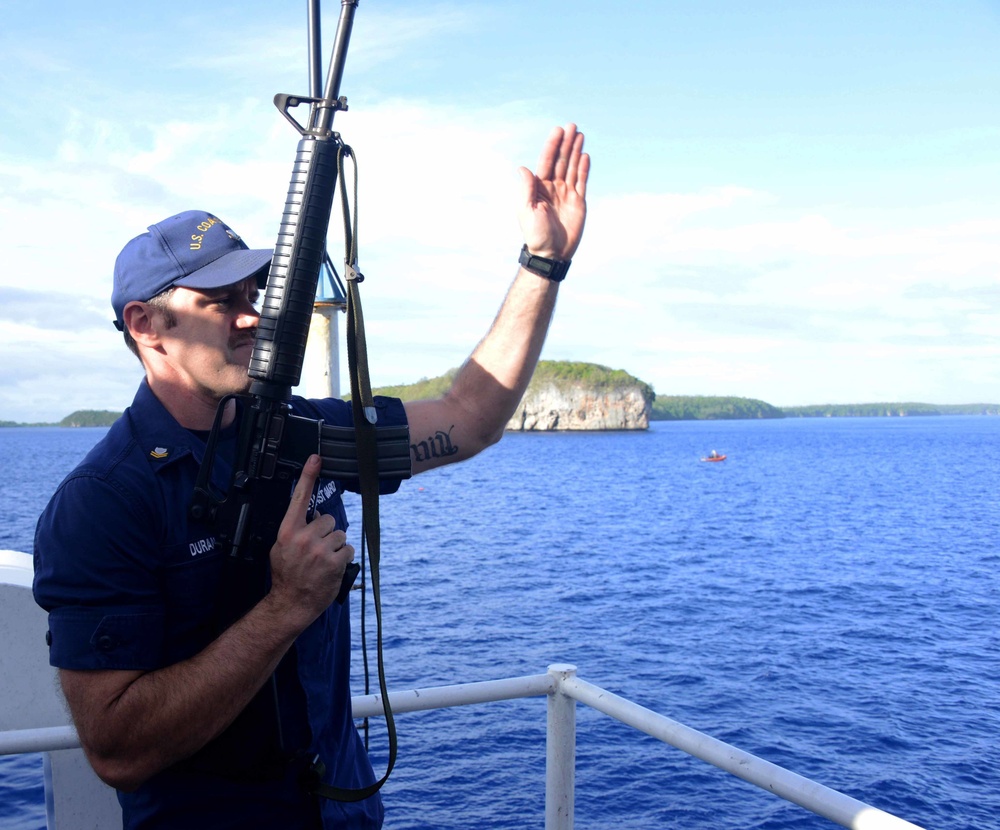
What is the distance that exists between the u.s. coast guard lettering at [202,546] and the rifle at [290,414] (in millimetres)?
36

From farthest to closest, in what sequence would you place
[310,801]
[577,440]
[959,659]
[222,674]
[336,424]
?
[577,440] → [959,659] → [336,424] → [310,801] → [222,674]

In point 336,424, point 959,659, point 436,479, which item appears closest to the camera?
point 336,424

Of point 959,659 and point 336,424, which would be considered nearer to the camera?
point 336,424

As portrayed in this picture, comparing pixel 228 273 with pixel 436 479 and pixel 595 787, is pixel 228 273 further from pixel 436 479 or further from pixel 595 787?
pixel 436 479

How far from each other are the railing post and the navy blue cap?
1920mm

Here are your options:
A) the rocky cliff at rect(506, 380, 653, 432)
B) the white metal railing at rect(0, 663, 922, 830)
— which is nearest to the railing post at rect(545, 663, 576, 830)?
the white metal railing at rect(0, 663, 922, 830)

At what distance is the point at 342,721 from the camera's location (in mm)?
2510

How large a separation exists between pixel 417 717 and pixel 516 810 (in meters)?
4.51

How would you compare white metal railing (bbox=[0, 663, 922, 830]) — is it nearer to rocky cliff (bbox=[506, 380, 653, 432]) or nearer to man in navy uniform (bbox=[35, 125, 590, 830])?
man in navy uniform (bbox=[35, 125, 590, 830])

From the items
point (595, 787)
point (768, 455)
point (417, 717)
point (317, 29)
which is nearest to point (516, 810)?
point (595, 787)

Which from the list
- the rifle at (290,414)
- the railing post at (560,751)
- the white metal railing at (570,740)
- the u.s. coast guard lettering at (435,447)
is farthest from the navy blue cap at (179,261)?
the railing post at (560,751)

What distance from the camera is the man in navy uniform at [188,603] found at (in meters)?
1.98

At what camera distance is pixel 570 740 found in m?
3.48

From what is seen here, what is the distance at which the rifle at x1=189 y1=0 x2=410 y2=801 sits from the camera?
2199 mm
